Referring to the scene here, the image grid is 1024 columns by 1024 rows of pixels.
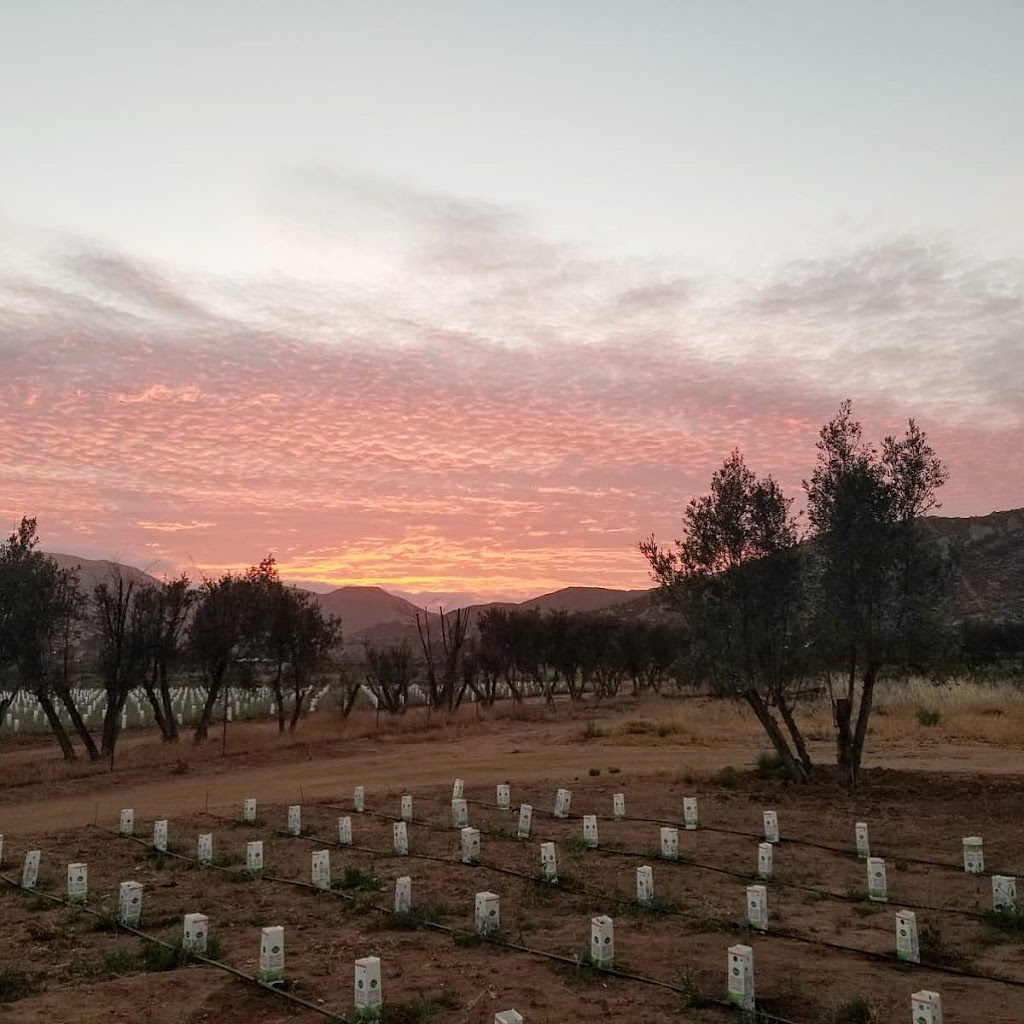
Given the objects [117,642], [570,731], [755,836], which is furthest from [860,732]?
[117,642]

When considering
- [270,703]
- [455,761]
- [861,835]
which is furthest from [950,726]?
[270,703]

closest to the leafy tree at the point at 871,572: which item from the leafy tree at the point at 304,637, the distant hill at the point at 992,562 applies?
the leafy tree at the point at 304,637

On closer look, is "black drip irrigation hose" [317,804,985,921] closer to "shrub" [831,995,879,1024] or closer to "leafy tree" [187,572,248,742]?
"shrub" [831,995,879,1024]

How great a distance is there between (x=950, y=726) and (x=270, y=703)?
37.7 metres

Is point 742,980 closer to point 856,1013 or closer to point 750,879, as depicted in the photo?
point 856,1013

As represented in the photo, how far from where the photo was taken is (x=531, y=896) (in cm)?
1016

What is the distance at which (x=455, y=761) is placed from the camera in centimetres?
2488

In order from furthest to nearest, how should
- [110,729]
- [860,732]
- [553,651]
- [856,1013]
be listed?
[553,651], [110,729], [860,732], [856,1013]

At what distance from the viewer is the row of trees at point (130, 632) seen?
2555cm

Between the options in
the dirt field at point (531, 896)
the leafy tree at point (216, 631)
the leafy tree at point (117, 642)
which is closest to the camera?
the dirt field at point (531, 896)

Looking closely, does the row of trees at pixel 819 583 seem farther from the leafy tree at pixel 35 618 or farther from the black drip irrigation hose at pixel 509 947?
the leafy tree at pixel 35 618

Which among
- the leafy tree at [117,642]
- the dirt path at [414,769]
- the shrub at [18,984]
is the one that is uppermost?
the leafy tree at [117,642]

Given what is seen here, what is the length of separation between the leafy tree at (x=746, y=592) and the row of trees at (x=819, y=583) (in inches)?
0.8

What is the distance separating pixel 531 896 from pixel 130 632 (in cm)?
2166
